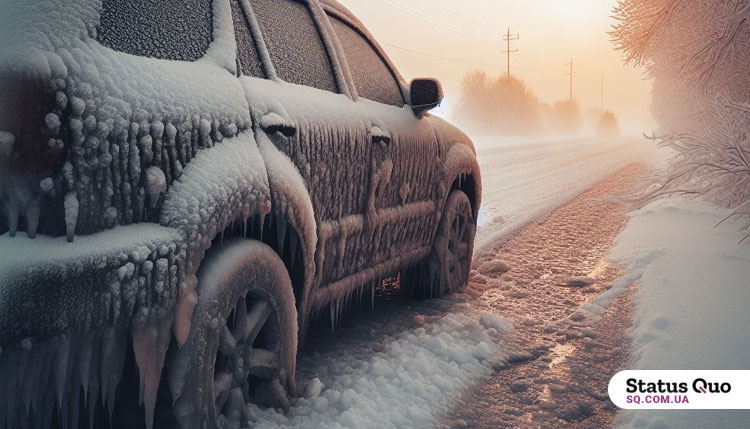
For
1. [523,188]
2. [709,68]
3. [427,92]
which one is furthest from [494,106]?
[427,92]

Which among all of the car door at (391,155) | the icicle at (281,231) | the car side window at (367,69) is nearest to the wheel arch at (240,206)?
the icicle at (281,231)

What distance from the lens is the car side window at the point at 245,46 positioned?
8.81ft

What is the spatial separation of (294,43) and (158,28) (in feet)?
3.59

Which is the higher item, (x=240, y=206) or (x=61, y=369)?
(x=240, y=206)

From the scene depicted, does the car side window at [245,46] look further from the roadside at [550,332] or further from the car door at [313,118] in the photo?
the roadside at [550,332]

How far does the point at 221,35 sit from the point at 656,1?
6.63m

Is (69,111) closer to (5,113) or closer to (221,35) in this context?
(5,113)

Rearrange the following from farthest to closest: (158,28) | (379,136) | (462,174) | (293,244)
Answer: (462,174), (379,136), (293,244), (158,28)

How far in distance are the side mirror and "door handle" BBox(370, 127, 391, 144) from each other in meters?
0.68

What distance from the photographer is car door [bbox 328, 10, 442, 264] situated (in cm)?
359

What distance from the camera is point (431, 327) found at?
402 centimetres

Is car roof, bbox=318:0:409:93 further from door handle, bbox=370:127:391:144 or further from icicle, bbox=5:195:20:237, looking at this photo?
icicle, bbox=5:195:20:237

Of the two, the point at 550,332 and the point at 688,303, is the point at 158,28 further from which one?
the point at 688,303

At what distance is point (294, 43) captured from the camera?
10.6 ft
